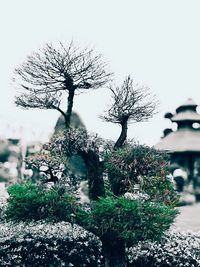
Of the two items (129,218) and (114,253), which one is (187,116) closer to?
(114,253)

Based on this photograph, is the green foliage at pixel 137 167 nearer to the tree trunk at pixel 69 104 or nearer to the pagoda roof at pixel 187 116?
the tree trunk at pixel 69 104

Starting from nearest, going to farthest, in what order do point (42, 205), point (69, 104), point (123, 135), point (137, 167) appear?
point (42, 205) < point (137, 167) < point (69, 104) < point (123, 135)

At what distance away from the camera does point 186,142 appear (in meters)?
29.8

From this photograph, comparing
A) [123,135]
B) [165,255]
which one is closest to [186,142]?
[165,255]

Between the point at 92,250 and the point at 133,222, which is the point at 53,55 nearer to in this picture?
the point at 133,222

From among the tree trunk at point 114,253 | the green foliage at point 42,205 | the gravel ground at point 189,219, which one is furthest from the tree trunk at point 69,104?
the gravel ground at point 189,219

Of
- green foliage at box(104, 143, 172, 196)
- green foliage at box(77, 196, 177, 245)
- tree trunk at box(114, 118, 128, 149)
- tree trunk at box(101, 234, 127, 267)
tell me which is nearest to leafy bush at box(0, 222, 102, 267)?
tree trunk at box(101, 234, 127, 267)

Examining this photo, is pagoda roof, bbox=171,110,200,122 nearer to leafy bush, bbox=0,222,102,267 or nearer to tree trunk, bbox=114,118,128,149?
leafy bush, bbox=0,222,102,267

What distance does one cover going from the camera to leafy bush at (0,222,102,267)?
1479cm

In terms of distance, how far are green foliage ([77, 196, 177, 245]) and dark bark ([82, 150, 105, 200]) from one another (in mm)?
889

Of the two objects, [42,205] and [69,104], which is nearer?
[42,205]

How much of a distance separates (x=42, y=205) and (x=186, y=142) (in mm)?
19107

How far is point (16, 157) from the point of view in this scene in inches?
2012

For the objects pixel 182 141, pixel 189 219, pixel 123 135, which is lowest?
pixel 189 219
